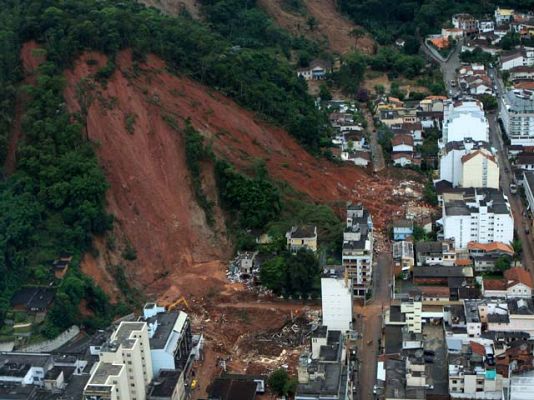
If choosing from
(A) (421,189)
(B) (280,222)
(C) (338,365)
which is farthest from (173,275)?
(A) (421,189)

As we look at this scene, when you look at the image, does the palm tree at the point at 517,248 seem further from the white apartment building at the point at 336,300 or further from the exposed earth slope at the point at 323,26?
the exposed earth slope at the point at 323,26

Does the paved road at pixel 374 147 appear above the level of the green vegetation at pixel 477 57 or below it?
below

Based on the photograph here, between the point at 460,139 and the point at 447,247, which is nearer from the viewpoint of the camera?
the point at 447,247

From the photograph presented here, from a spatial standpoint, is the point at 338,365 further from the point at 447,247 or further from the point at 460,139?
the point at 460,139

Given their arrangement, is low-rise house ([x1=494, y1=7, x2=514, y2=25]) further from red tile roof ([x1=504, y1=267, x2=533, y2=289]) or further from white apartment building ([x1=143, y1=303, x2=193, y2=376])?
white apartment building ([x1=143, y1=303, x2=193, y2=376])

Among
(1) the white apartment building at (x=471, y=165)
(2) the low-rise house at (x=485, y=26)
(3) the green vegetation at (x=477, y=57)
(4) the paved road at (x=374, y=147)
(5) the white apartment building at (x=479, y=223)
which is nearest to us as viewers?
(5) the white apartment building at (x=479, y=223)

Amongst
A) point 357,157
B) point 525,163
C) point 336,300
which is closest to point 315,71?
point 357,157

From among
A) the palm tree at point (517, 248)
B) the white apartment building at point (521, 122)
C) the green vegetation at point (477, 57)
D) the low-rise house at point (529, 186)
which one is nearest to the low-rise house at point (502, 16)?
the green vegetation at point (477, 57)
